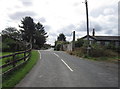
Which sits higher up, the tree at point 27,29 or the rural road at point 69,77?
the tree at point 27,29

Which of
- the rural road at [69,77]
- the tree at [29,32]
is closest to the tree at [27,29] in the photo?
the tree at [29,32]

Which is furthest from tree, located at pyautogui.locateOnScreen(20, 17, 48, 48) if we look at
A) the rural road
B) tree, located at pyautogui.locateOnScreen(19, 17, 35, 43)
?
the rural road

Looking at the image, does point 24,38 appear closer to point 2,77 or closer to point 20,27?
point 20,27

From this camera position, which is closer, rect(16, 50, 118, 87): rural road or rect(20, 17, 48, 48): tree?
rect(16, 50, 118, 87): rural road

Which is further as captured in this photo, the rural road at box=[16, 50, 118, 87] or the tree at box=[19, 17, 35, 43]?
the tree at box=[19, 17, 35, 43]

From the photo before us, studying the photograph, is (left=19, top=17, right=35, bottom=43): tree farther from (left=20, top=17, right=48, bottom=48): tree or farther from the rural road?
the rural road

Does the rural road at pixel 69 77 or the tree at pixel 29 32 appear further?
the tree at pixel 29 32

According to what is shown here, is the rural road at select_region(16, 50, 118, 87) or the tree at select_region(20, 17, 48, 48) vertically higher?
the tree at select_region(20, 17, 48, 48)

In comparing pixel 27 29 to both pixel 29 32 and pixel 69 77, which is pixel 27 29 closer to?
pixel 29 32

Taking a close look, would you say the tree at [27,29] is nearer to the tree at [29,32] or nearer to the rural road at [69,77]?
the tree at [29,32]

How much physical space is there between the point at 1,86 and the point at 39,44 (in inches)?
3175

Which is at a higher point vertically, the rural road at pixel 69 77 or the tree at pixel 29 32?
the tree at pixel 29 32

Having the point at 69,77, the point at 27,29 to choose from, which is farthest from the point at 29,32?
the point at 69,77

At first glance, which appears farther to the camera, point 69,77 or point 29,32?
point 29,32
